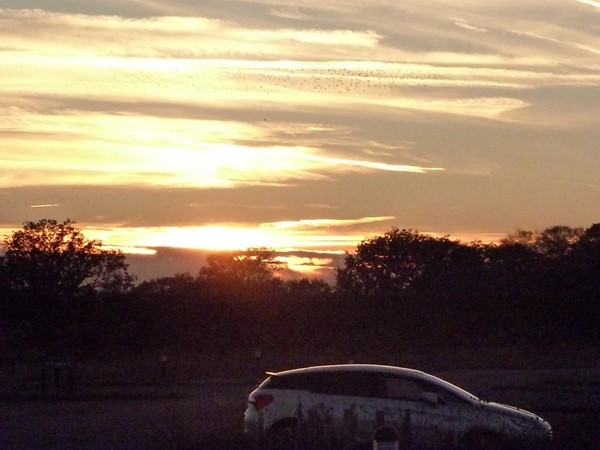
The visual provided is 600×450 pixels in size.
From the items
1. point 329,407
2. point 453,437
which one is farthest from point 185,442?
point 453,437

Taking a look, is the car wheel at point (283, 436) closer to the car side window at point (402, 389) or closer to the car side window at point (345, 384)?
the car side window at point (345, 384)

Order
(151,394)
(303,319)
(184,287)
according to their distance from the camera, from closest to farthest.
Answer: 1. (151,394)
2. (303,319)
3. (184,287)

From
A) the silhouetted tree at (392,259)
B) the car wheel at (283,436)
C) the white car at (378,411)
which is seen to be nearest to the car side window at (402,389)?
the white car at (378,411)

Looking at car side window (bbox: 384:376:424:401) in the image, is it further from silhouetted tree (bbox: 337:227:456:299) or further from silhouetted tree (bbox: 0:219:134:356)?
silhouetted tree (bbox: 337:227:456:299)

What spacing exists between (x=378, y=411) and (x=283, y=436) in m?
1.66

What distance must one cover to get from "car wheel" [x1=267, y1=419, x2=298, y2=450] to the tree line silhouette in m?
35.0

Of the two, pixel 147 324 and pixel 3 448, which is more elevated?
pixel 3 448

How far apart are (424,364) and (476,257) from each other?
169 ft

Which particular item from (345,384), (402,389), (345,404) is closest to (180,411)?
(345,384)

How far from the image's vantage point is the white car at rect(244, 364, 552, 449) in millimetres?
17031

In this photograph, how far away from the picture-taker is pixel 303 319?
59.4 m

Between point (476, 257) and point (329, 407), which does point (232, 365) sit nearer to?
point (329, 407)

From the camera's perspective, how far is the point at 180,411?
26.8 m

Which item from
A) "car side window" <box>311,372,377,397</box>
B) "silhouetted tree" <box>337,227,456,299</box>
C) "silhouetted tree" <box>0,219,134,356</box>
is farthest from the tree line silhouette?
"car side window" <box>311,372,377,397</box>
